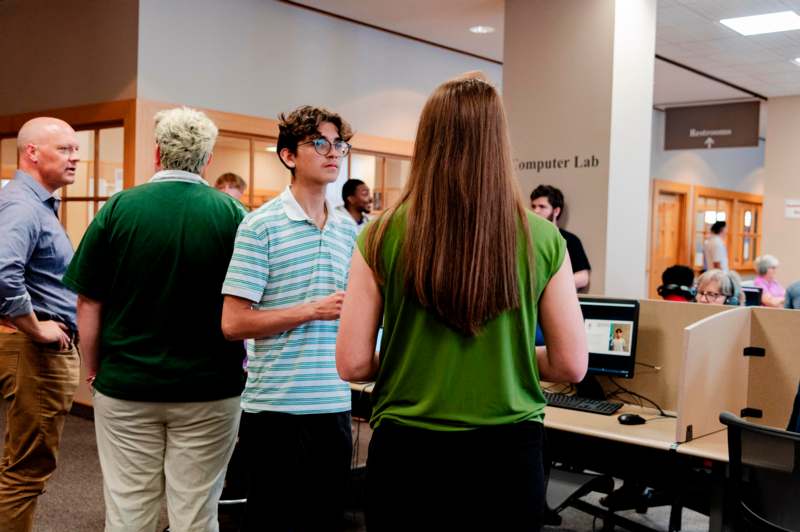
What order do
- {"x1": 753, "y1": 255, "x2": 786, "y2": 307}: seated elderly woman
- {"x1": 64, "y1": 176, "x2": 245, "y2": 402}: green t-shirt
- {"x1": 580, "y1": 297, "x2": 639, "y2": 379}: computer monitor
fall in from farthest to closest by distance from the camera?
{"x1": 753, "y1": 255, "x2": 786, "y2": 307}: seated elderly woman
{"x1": 580, "y1": 297, "x2": 639, "y2": 379}: computer monitor
{"x1": 64, "y1": 176, "x2": 245, "y2": 402}: green t-shirt

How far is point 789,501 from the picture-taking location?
7.17ft

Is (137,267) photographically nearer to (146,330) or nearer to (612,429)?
(146,330)

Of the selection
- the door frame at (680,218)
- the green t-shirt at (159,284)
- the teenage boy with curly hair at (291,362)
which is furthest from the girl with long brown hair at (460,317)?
the door frame at (680,218)

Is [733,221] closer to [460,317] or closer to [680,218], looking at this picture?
[680,218]

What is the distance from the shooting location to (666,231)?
10.9 metres

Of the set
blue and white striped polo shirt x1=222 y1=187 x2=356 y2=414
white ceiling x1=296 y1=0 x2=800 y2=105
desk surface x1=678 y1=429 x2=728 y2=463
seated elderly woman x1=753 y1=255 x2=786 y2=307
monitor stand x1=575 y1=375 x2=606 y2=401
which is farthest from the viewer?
seated elderly woman x1=753 y1=255 x2=786 y2=307

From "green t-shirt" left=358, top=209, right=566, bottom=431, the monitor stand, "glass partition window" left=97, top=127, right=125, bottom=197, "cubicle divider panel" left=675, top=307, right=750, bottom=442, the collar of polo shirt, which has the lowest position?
the monitor stand

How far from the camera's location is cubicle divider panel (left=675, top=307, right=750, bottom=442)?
2.65 metres

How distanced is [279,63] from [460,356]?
509 centimetres

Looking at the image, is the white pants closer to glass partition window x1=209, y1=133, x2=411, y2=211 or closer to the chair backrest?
the chair backrest

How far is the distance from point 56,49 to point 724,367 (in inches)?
201

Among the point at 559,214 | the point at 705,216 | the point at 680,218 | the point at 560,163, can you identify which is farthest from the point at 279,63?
the point at 705,216

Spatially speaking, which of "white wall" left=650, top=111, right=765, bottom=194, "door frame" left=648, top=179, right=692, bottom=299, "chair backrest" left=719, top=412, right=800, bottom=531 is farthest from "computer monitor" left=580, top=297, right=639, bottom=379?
"white wall" left=650, top=111, right=765, bottom=194

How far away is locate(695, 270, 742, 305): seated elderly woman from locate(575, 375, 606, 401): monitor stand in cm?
99
